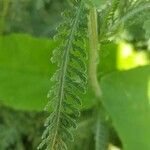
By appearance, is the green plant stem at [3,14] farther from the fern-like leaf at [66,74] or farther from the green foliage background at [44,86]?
the fern-like leaf at [66,74]

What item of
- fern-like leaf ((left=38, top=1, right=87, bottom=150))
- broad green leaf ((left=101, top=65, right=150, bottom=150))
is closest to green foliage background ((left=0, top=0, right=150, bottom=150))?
broad green leaf ((left=101, top=65, right=150, bottom=150))

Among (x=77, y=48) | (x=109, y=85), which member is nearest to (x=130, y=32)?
(x=109, y=85)

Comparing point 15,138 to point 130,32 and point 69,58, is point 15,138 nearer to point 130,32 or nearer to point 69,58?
point 130,32

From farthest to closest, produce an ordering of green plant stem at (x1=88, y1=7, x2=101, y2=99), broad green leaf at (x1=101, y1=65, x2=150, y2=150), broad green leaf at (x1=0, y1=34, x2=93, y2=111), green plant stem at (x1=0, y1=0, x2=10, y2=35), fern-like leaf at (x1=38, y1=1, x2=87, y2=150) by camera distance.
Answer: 1. green plant stem at (x1=0, y1=0, x2=10, y2=35)
2. broad green leaf at (x1=0, y1=34, x2=93, y2=111)
3. broad green leaf at (x1=101, y1=65, x2=150, y2=150)
4. green plant stem at (x1=88, y1=7, x2=101, y2=99)
5. fern-like leaf at (x1=38, y1=1, x2=87, y2=150)

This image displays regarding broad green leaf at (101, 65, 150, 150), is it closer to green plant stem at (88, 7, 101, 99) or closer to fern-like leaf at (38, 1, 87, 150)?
green plant stem at (88, 7, 101, 99)

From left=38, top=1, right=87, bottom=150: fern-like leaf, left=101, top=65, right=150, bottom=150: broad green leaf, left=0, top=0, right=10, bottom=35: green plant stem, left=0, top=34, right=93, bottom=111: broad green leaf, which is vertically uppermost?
left=0, top=0, right=10, bottom=35: green plant stem
